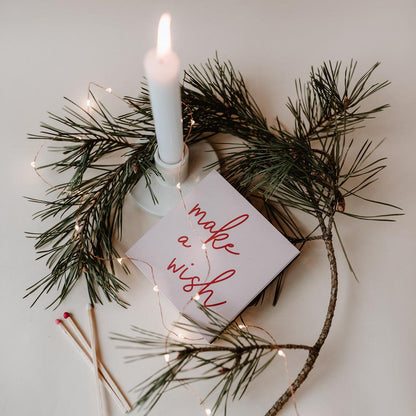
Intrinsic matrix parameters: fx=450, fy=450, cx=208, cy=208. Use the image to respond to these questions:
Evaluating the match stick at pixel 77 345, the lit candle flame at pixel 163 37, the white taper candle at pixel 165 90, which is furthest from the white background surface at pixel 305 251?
the lit candle flame at pixel 163 37

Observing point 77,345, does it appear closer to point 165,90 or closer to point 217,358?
point 217,358

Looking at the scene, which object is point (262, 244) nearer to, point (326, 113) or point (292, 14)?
point (326, 113)

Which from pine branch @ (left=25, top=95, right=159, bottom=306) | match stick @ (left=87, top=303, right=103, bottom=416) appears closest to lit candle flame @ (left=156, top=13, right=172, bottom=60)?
pine branch @ (left=25, top=95, right=159, bottom=306)

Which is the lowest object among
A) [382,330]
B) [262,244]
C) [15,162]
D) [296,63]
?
[382,330]

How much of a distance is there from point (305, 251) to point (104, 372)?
0.26m

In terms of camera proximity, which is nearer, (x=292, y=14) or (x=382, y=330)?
(x=382, y=330)

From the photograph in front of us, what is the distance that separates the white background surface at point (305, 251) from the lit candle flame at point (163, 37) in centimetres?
24

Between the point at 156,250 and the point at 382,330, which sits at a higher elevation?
the point at 156,250

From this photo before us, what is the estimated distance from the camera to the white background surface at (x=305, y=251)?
18.8 inches

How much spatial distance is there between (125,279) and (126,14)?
1.24 feet

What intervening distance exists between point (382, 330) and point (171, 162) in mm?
295

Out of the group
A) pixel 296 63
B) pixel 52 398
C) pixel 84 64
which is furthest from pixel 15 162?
pixel 296 63

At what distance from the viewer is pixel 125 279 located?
52 cm

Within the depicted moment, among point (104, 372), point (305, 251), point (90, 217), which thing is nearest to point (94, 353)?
point (104, 372)
